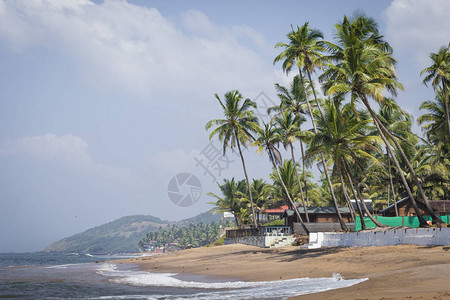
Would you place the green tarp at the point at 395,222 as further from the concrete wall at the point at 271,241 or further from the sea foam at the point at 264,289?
the sea foam at the point at 264,289

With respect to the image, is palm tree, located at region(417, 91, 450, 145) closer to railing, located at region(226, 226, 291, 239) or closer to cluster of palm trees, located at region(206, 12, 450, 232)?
cluster of palm trees, located at region(206, 12, 450, 232)

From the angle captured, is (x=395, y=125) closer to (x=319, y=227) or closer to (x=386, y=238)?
(x=319, y=227)

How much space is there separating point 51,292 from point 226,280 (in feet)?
24.0

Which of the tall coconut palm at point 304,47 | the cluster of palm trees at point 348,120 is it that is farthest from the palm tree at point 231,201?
the tall coconut palm at point 304,47

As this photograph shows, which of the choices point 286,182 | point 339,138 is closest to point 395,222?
point 339,138

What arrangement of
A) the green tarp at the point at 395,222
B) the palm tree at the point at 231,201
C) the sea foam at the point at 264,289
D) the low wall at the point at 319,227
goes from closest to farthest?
the sea foam at the point at 264,289
the green tarp at the point at 395,222
the low wall at the point at 319,227
the palm tree at the point at 231,201

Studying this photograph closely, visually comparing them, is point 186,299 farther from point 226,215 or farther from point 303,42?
point 226,215

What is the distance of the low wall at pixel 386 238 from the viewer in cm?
1864

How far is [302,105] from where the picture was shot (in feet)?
130

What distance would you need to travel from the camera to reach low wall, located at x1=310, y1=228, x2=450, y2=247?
18641mm

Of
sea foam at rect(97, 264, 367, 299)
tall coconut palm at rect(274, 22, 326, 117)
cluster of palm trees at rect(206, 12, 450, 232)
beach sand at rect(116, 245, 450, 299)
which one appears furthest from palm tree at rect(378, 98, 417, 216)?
sea foam at rect(97, 264, 367, 299)

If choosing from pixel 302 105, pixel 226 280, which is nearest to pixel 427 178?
pixel 302 105

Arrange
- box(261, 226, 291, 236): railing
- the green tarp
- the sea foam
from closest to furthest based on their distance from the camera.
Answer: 1. the sea foam
2. the green tarp
3. box(261, 226, 291, 236): railing

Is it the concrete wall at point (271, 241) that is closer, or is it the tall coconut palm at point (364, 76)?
the tall coconut palm at point (364, 76)
